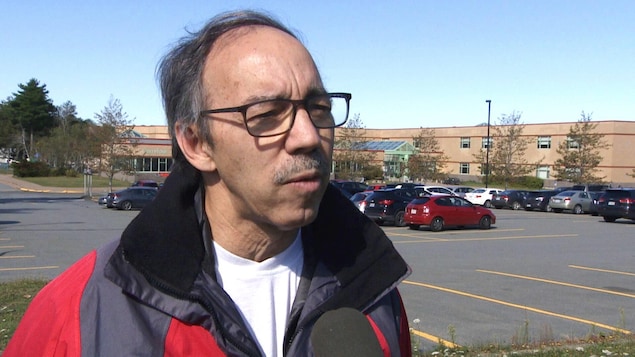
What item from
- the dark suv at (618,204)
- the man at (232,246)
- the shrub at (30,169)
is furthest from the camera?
the shrub at (30,169)

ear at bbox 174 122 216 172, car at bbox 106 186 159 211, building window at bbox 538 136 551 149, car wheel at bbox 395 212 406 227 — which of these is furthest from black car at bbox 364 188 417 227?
building window at bbox 538 136 551 149

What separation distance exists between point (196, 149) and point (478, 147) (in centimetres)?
9031

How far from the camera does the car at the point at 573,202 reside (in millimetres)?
41219

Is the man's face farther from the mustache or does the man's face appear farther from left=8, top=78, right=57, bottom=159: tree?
left=8, top=78, right=57, bottom=159: tree

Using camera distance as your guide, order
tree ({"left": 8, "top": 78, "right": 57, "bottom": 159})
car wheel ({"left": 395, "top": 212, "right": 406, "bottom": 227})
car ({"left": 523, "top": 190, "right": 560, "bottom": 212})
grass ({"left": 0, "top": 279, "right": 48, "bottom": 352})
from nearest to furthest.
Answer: grass ({"left": 0, "top": 279, "right": 48, "bottom": 352}), car wheel ({"left": 395, "top": 212, "right": 406, "bottom": 227}), car ({"left": 523, "top": 190, "right": 560, "bottom": 212}), tree ({"left": 8, "top": 78, "right": 57, "bottom": 159})

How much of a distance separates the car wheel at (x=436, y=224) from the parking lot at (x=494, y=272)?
1.07 ft

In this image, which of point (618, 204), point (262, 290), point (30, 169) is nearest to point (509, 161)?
point (618, 204)

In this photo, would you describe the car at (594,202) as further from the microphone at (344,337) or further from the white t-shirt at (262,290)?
the microphone at (344,337)

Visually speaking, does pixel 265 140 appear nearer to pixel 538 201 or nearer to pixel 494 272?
pixel 494 272

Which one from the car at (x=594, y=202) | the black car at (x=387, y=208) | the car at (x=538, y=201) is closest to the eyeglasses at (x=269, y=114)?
the black car at (x=387, y=208)

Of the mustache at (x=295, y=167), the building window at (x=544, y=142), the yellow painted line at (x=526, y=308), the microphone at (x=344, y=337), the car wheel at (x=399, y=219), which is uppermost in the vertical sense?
the building window at (x=544, y=142)

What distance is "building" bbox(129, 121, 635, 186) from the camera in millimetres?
74625

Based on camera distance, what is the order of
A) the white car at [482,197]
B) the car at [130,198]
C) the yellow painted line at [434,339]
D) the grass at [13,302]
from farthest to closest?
1. the white car at [482,197]
2. the car at [130,198]
3. the yellow painted line at [434,339]
4. the grass at [13,302]

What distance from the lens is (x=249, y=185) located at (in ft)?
6.49
